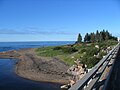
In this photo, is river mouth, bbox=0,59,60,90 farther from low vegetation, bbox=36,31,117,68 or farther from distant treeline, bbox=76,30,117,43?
distant treeline, bbox=76,30,117,43

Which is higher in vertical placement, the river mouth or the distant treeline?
the distant treeline

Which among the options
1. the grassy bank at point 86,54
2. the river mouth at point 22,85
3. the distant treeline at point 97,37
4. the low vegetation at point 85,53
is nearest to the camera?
the river mouth at point 22,85

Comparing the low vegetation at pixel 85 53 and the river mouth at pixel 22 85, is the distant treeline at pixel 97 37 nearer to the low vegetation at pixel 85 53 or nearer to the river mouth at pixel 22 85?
the low vegetation at pixel 85 53

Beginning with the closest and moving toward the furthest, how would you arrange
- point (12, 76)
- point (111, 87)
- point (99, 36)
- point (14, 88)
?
point (111, 87), point (14, 88), point (12, 76), point (99, 36)

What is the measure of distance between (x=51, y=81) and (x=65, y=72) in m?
6.63

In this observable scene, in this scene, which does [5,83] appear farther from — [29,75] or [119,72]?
[119,72]

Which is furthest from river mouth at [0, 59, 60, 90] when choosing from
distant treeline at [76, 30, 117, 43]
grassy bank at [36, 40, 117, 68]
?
distant treeline at [76, 30, 117, 43]

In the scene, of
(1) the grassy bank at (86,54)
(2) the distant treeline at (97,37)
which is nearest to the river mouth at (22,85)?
(1) the grassy bank at (86,54)

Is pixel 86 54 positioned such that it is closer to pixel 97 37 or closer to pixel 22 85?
pixel 22 85

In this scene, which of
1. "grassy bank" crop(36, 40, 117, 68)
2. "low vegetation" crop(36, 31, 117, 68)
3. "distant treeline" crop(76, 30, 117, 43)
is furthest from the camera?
"distant treeline" crop(76, 30, 117, 43)

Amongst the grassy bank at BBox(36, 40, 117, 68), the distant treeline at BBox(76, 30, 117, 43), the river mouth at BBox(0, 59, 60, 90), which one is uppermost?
the distant treeline at BBox(76, 30, 117, 43)

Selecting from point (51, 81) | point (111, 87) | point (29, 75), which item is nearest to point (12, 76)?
point (29, 75)

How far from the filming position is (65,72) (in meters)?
42.8

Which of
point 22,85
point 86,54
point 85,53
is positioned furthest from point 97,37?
point 22,85
